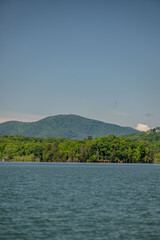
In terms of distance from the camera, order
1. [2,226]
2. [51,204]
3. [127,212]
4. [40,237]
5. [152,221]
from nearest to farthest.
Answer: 1. [40,237]
2. [2,226]
3. [152,221]
4. [127,212]
5. [51,204]

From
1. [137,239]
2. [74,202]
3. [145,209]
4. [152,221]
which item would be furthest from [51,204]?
[137,239]

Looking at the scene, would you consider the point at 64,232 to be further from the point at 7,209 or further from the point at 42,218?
the point at 7,209

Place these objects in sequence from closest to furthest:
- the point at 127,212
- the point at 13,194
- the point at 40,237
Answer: the point at 40,237 → the point at 127,212 → the point at 13,194

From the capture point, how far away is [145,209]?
3219 cm

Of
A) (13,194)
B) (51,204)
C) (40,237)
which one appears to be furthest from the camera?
(13,194)

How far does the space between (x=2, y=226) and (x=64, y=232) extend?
4.19 meters

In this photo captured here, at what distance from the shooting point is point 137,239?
73.4ft

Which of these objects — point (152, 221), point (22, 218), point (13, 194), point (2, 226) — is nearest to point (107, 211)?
point (152, 221)

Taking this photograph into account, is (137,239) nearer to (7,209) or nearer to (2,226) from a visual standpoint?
(2,226)

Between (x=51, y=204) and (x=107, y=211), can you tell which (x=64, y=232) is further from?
(x=51, y=204)

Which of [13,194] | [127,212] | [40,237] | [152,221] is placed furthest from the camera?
[13,194]

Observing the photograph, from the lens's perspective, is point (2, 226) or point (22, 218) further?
point (22, 218)

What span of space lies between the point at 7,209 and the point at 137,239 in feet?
41.0

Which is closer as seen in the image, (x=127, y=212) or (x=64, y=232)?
(x=64, y=232)
